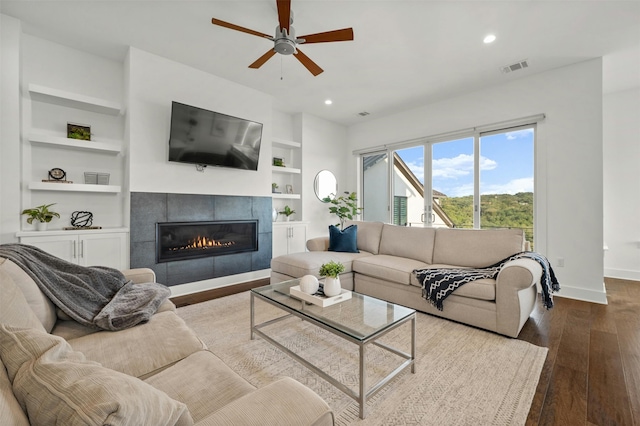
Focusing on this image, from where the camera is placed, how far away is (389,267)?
10.2ft

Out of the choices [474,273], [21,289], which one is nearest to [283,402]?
[21,289]

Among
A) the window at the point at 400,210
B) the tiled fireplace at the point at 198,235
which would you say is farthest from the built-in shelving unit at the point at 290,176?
the window at the point at 400,210

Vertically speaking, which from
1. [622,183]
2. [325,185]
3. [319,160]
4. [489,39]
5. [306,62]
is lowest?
[622,183]

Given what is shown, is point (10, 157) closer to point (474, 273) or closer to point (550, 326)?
point (474, 273)

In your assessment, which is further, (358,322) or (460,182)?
(460,182)

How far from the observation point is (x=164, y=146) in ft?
11.7

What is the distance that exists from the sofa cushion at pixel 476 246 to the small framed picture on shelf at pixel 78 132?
171 inches

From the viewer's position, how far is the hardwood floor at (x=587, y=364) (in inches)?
60.6

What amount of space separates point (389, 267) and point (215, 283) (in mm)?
2430

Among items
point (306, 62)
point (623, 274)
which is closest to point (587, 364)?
point (306, 62)

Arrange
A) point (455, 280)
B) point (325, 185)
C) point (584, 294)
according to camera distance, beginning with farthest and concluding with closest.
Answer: point (325, 185), point (584, 294), point (455, 280)

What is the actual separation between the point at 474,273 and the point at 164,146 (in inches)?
151

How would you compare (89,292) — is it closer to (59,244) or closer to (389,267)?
(59,244)

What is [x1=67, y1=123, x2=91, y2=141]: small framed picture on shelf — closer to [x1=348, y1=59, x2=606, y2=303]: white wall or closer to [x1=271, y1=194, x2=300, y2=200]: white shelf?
[x1=271, y1=194, x2=300, y2=200]: white shelf
